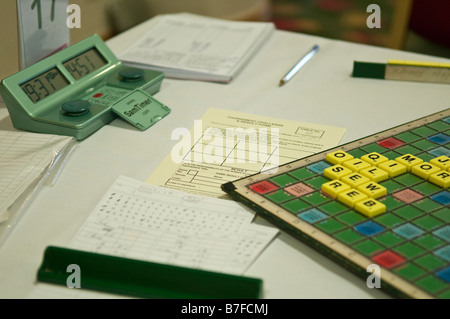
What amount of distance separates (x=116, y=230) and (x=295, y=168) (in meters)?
0.26

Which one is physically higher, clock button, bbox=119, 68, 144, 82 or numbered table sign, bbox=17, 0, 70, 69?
numbered table sign, bbox=17, 0, 70, 69

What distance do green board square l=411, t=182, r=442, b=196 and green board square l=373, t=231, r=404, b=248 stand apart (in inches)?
4.2

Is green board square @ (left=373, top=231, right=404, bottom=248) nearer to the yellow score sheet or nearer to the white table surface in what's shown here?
the white table surface

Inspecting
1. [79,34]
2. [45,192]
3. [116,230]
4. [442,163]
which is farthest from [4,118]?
[79,34]

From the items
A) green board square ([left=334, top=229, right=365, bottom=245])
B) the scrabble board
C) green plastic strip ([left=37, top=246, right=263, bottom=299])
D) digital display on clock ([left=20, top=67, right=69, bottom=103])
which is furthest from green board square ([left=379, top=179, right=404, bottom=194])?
digital display on clock ([left=20, top=67, right=69, bottom=103])

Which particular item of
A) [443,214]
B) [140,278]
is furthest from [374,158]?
[140,278]

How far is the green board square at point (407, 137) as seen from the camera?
84 cm

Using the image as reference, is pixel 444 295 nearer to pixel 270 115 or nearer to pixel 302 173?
pixel 302 173

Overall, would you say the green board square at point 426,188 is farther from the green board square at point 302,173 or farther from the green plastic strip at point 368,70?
the green plastic strip at point 368,70

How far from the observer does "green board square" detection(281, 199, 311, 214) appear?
2.25 feet

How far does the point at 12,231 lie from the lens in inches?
27.5

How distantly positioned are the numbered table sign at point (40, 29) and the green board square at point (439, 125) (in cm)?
69

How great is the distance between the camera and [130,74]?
1014 mm

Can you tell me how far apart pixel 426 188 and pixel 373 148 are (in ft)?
0.39
